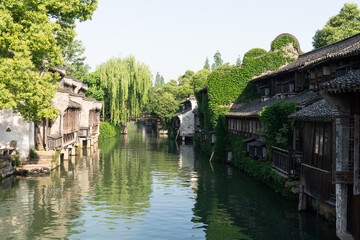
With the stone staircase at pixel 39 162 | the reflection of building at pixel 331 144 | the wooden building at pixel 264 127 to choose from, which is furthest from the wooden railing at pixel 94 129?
the reflection of building at pixel 331 144

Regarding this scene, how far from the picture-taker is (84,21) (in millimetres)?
28578

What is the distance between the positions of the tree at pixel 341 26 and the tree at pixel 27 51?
3806cm

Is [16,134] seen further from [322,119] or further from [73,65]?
[73,65]

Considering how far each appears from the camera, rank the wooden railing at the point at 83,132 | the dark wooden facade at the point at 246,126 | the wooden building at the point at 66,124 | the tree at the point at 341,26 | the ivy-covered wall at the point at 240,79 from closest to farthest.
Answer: the dark wooden facade at the point at 246,126
the wooden building at the point at 66,124
the ivy-covered wall at the point at 240,79
the wooden railing at the point at 83,132
the tree at the point at 341,26

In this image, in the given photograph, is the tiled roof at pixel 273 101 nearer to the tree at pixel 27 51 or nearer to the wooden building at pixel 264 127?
the wooden building at pixel 264 127

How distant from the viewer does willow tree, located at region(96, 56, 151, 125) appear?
69125mm

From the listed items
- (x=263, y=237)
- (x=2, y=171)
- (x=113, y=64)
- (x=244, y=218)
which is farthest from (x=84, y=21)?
(x=113, y=64)

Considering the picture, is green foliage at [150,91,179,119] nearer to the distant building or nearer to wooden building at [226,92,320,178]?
the distant building

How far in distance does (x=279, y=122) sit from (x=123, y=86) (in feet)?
157

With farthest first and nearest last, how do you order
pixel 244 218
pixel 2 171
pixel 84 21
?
pixel 84 21 → pixel 2 171 → pixel 244 218

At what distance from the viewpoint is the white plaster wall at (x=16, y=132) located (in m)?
30.0

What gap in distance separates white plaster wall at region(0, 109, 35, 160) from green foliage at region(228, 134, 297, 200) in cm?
1722

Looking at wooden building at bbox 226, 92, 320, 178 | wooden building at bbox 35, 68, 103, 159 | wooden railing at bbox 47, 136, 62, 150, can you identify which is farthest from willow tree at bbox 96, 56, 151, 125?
wooden railing at bbox 47, 136, 62, 150

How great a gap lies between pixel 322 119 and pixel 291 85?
16721 millimetres
